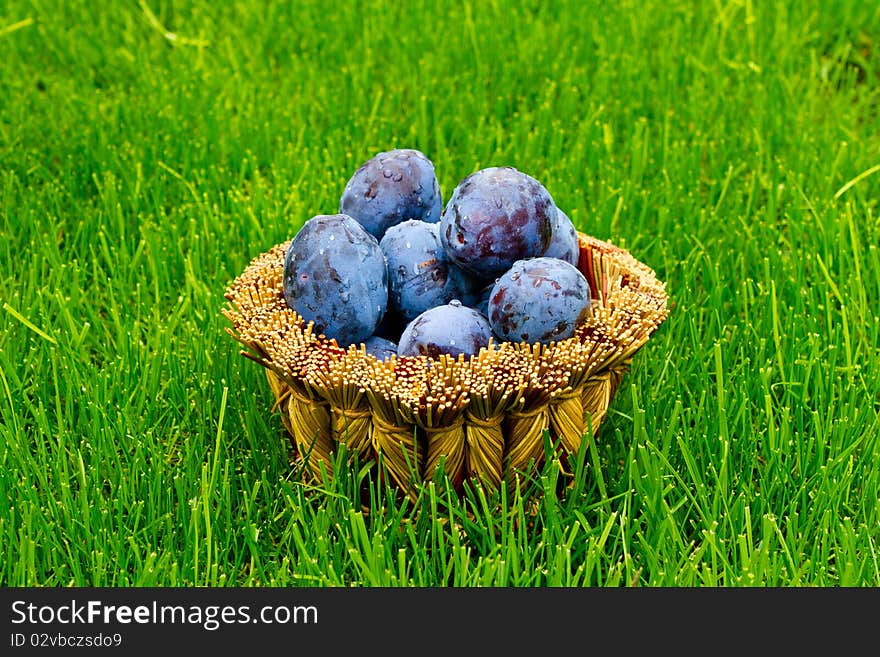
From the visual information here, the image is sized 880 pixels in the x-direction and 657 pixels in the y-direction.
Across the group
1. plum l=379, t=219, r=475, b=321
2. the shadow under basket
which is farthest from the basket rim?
plum l=379, t=219, r=475, b=321

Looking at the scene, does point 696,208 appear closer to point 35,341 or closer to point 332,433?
point 332,433

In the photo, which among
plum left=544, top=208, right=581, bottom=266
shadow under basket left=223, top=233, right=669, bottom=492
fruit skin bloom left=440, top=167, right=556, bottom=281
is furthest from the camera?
plum left=544, top=208, right=581, bottom=266

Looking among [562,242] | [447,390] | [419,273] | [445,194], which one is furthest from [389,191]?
[445,194]

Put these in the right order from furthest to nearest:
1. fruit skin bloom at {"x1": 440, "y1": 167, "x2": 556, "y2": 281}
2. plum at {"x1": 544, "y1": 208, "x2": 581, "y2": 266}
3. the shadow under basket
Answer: plum at {"x1": 544, "y1": 208, "x2": 581, "y2": 266} < fruit skin bloom at {"x1": 440, "y1": 167, "x2": 556, "y2": 281} < the shadow under basket

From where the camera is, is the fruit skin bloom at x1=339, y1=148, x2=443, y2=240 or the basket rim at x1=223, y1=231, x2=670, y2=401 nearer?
the basket rim at x1=223, y1=231, x2=670, y2=401

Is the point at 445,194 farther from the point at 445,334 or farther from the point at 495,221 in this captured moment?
the point at 445,334

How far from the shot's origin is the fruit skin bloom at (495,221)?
153 cm

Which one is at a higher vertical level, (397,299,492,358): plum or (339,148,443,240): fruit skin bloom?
(339,148,443,240): fruit skin bloom

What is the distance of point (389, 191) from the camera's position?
169 cm

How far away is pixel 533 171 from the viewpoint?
8.68 feet

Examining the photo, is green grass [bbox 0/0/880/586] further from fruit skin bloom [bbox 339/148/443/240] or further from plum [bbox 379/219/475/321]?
fruit skin bloom [bbox 339/148/443/240]

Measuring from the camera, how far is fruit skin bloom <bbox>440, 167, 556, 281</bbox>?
1.53m

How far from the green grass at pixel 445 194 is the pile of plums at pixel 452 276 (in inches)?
9.8

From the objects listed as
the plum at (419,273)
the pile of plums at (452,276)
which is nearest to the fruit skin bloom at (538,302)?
the pile of plums at (452,276)
